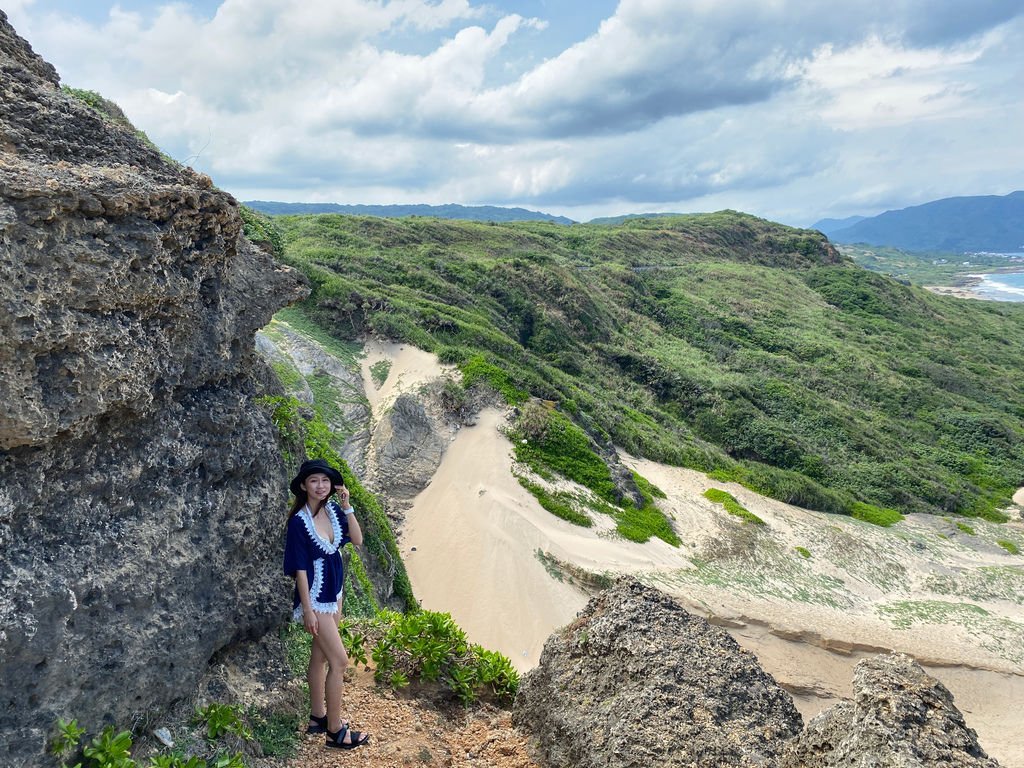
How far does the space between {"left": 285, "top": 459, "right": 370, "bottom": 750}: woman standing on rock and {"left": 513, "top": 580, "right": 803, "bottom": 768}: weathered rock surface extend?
1812 mm

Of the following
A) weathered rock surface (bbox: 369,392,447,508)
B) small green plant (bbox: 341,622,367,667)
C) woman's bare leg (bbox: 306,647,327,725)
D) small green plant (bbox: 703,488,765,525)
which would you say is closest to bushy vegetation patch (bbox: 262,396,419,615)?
small green plant (bbox: 341,622,367,667)

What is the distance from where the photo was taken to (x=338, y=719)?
5.08 m

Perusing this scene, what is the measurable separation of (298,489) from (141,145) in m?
3.58

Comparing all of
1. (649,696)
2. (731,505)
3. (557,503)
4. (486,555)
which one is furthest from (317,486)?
(731,505)

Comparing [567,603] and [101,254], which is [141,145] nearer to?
[101,254]

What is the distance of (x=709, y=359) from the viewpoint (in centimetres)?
4138

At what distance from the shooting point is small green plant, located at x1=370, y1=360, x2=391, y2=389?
68.6 feet

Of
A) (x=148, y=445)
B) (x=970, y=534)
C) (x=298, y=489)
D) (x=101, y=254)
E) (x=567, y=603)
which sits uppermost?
(x=101, y=254)

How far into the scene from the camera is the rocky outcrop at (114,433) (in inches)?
151

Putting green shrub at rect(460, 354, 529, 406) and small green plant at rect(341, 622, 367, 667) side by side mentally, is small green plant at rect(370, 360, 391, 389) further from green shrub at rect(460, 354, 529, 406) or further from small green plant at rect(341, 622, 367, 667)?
small green plant at rect(341, 622, 367, 667)

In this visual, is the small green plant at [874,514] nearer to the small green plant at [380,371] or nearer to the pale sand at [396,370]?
the pale sand at [396,370]

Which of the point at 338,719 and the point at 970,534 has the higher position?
the point at 338,719

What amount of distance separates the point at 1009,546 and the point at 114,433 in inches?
1179

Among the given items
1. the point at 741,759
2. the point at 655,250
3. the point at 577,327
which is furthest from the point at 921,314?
the point at 741,759
